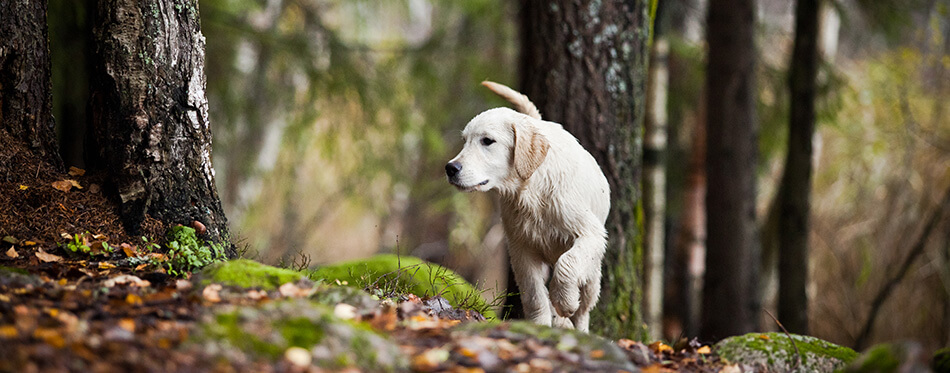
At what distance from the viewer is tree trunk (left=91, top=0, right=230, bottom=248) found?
3744 mm

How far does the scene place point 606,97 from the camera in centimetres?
481

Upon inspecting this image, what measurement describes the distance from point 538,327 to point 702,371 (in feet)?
3.10

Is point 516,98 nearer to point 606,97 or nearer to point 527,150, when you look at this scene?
point 527,150

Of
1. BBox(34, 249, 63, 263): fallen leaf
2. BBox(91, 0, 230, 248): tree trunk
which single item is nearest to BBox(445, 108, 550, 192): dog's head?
BBox(91, 0, 230, 248): tree trunk

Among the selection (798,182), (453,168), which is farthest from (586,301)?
(798,182)

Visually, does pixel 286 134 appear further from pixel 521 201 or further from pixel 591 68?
pixel 521 201

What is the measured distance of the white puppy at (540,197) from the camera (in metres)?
3.52

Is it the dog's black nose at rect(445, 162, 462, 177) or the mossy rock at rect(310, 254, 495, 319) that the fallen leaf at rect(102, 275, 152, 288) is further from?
the dog's black nose at rect(445, 162, 462, 177)

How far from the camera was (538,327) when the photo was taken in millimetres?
3158

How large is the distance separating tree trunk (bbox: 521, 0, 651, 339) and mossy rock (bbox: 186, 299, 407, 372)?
2520 mm

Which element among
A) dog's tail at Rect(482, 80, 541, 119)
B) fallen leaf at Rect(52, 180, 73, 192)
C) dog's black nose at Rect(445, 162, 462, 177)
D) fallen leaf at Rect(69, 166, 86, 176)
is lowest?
fallen leaf at Rect(52, 180, 73, 192)

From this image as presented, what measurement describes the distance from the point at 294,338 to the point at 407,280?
188 cm

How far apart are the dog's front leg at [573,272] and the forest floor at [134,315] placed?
36cm

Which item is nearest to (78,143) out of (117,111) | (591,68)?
(117,111)
